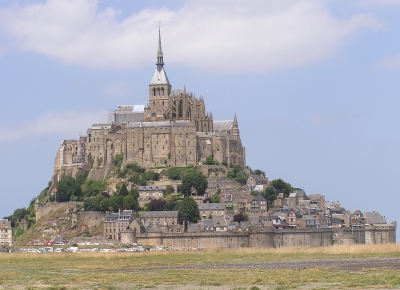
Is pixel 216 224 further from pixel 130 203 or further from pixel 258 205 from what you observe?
pixel 130 203

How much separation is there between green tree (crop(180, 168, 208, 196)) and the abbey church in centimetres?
788

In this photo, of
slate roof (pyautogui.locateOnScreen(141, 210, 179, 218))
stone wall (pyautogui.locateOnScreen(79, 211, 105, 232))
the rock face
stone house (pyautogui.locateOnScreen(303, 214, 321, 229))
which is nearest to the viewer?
slate roof (pyautogui.locateOnScreen(141, 210, 179, 218))

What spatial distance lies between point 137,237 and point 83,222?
12.9m

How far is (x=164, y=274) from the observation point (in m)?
68.8

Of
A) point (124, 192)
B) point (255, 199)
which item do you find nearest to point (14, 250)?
point (124, 192)

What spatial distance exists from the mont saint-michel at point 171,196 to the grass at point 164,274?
20.4 meters

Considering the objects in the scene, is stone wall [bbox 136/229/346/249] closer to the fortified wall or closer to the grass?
the fortified wall

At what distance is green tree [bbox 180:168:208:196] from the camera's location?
440 feet

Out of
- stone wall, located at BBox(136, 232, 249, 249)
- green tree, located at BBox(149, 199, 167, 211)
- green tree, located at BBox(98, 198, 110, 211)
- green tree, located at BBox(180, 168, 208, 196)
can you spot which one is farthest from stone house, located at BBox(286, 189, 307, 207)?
green tree, located at BBox(98, 198, 110, 211)

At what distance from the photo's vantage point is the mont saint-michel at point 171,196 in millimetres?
119312

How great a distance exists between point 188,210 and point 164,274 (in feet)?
182

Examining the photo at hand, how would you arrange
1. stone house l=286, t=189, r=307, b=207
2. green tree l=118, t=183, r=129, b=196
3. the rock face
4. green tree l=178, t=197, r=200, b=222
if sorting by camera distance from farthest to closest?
1. stone house l=286, t=189, r=307, b=207
2. green tree l=118, t=183, r=129, b=196
3. the rock face
4. green tree l=178, t=197, r=200, b=222

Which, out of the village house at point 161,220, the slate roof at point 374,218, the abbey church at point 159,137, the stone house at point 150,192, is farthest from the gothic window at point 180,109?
the slate roof at point 374,218

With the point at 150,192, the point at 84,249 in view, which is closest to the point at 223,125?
the point at 150,192
